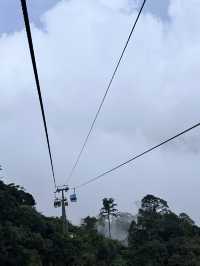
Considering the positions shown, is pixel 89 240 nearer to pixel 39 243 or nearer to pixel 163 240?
pixel 163 240

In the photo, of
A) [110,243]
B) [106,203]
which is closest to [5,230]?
[110,243]

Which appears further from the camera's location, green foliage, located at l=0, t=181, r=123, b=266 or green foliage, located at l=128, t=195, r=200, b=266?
green foliage, located at l=128, t=195, r=200, b=266

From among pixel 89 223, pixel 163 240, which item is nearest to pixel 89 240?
pixel 163 240

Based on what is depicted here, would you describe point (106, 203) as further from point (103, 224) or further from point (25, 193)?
point (25, 193)

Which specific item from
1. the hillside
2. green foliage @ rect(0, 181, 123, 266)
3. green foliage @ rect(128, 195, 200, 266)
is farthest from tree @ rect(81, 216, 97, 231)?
green foliage @ rect(0, 181, 123, 266)

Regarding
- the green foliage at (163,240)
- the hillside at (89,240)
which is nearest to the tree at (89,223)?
the hillside at (89,240)

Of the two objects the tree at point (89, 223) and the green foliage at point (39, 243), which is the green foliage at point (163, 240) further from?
the tree at point (89, 223)

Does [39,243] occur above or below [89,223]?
below

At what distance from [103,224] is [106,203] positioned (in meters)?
4.41

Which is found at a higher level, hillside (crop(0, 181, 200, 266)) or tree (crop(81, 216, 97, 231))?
tree (crop(81, 216, 97, 231))

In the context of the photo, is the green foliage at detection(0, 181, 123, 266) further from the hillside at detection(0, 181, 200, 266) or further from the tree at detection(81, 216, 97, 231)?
the tree at detection(81, 216, 97, 231)

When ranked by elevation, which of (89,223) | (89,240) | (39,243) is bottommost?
(39,243)

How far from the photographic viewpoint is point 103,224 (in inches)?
3378

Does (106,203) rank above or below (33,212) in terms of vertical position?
above
